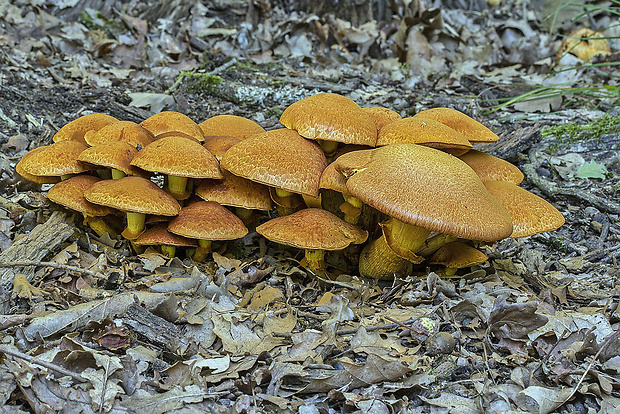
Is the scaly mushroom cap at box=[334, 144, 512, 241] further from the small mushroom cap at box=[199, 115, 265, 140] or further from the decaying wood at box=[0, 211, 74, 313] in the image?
the decaying wood at box=[0, 211, 74, 313]

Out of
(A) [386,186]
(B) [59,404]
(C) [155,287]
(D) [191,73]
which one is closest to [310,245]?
(A) [386,186]

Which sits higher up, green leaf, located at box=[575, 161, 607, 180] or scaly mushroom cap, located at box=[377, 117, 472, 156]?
scaly mushroom cap, located at box=[377, 117, 472, 156]

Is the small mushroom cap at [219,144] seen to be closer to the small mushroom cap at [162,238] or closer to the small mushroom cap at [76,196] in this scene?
the small mushroom cap at [162,238]

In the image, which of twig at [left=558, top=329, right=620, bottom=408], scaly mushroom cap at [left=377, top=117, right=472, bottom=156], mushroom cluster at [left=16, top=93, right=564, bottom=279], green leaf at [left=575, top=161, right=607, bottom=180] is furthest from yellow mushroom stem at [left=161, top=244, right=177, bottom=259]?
green leaf at [left=575, top=161, right=607, bottom=180]

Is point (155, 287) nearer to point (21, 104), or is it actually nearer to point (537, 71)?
point (21, 104)

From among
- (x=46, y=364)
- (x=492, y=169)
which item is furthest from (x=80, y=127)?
(x=492, y=169)

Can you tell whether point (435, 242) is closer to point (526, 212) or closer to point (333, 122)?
point (526, 212)

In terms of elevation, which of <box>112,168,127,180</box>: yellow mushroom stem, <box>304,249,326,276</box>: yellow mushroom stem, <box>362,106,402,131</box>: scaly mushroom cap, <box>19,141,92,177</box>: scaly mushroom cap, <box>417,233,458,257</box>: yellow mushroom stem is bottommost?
<box>304,249,326,276</box>: yellow mushroom stem
